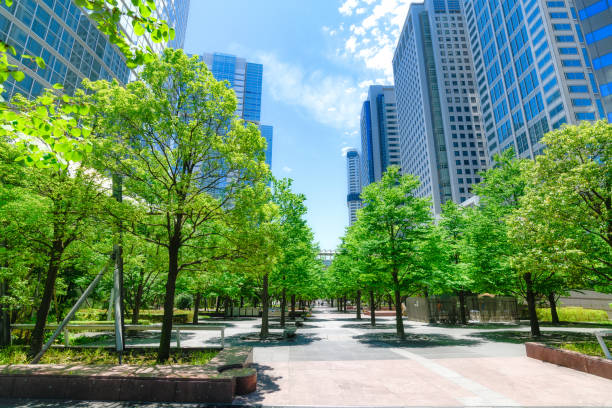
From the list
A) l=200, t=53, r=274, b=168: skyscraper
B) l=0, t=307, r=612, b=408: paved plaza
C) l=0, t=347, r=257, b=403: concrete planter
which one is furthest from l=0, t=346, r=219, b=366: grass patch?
l=200, t=53, r=274, b=168: skyscraper

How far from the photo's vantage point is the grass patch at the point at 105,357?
9789 millimetres

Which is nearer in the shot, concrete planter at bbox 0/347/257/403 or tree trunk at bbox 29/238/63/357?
concrete planter at bbox 0/347/257/403

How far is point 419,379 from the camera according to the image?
907cm

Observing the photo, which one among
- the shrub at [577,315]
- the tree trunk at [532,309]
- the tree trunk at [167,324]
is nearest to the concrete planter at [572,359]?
the tree trunk at [532,309]

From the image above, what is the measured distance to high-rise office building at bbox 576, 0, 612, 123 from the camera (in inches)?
1206

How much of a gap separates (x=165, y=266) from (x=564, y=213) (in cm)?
1630

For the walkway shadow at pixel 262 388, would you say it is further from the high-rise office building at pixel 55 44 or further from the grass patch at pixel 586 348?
the high-rise office building at pixel 55 44

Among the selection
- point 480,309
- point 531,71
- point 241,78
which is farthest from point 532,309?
point 241,78

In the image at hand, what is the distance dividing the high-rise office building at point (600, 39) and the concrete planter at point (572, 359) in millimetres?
32509

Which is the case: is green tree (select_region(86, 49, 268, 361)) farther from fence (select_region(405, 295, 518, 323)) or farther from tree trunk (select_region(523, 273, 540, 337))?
fence (select_region(405, 295, 518, 323))

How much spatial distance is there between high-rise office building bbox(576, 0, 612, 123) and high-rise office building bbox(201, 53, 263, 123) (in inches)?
6164

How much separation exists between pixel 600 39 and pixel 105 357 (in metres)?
48.3

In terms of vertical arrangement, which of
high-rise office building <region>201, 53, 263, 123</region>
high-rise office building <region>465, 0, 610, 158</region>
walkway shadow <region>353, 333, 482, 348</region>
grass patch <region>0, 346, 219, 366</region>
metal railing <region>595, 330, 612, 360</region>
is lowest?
walkway shadow <region>353, 333, 482, 348</region>

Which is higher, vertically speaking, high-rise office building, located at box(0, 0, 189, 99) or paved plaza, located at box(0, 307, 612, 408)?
high-rise office building, located at box(0, 0, 189, 99)
